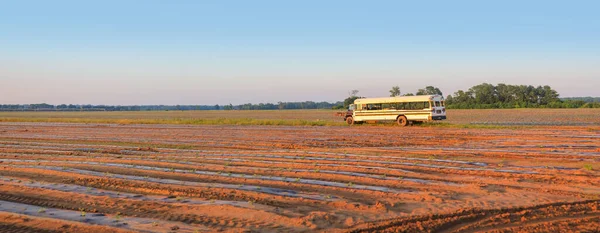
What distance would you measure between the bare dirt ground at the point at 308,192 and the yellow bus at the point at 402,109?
18.6 m

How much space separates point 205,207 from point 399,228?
3198mm

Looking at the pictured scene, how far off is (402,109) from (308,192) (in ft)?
91.3

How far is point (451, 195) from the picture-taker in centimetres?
996

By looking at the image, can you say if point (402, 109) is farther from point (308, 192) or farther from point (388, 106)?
point (308, 192)

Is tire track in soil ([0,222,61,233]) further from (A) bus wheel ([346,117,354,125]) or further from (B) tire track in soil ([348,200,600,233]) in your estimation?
(A) bus wheel ([346,117,354,125])

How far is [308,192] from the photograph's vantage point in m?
10.3

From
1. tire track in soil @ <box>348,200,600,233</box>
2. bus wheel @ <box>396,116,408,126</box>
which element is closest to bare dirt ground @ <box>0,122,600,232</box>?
tire track in soil @ <box>348,200,600,233</box>

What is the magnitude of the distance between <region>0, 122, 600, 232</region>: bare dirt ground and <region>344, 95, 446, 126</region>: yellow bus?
1864 cm

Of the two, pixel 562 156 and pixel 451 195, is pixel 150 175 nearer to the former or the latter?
pixel 451 195

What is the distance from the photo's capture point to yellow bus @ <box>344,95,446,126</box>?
119ft

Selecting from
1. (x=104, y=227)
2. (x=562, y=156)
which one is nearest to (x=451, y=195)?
(x=104, y=227)

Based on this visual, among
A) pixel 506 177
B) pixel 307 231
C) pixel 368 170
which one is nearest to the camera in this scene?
pixel 307 231

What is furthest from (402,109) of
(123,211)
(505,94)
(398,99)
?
(505,94)

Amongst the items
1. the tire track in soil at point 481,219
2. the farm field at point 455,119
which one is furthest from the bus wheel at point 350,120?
the tire track in soil at point 481,219
